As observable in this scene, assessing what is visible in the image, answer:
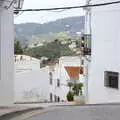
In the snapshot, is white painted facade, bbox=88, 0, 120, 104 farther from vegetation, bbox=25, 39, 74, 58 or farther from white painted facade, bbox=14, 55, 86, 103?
vegetation, bbox=25, 39, 74, 58

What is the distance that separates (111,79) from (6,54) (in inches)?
441

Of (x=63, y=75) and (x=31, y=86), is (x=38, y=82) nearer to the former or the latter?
(x=31, y=86)

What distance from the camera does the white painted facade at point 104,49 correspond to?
31.8 m

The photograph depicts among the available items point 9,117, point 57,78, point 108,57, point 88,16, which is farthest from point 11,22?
point 57,78

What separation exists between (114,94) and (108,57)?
98.7 inches

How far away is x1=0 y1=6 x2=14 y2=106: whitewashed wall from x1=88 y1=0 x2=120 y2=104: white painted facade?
9.71 m

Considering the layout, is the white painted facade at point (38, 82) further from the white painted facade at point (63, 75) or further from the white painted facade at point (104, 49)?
the white painted facade at point (104, 49)

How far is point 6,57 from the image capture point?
77.0 feet

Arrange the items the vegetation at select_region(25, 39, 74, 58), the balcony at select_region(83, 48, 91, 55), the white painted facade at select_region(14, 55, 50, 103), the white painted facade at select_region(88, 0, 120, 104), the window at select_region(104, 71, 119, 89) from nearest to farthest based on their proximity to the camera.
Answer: the white painted facade at select_region(88, 0, 120, 104)
the window at select_region(104, 71, 119, 89)
the balcony at select_region(83, 48, 91, 55)
the white painted facade at select_region(14, 55, 50, 103)
the vegetation at select_region(25, 39, 74, 58)

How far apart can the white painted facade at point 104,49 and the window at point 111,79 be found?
0.89 feet

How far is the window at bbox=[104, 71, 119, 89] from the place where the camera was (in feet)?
105

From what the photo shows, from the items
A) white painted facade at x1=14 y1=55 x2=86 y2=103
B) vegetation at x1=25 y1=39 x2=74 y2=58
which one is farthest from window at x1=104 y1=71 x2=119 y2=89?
vegetation at x1=25 y1=39 x2=74 y2=58

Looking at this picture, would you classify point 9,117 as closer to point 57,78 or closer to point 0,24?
point 0,24

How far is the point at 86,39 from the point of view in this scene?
124ft
